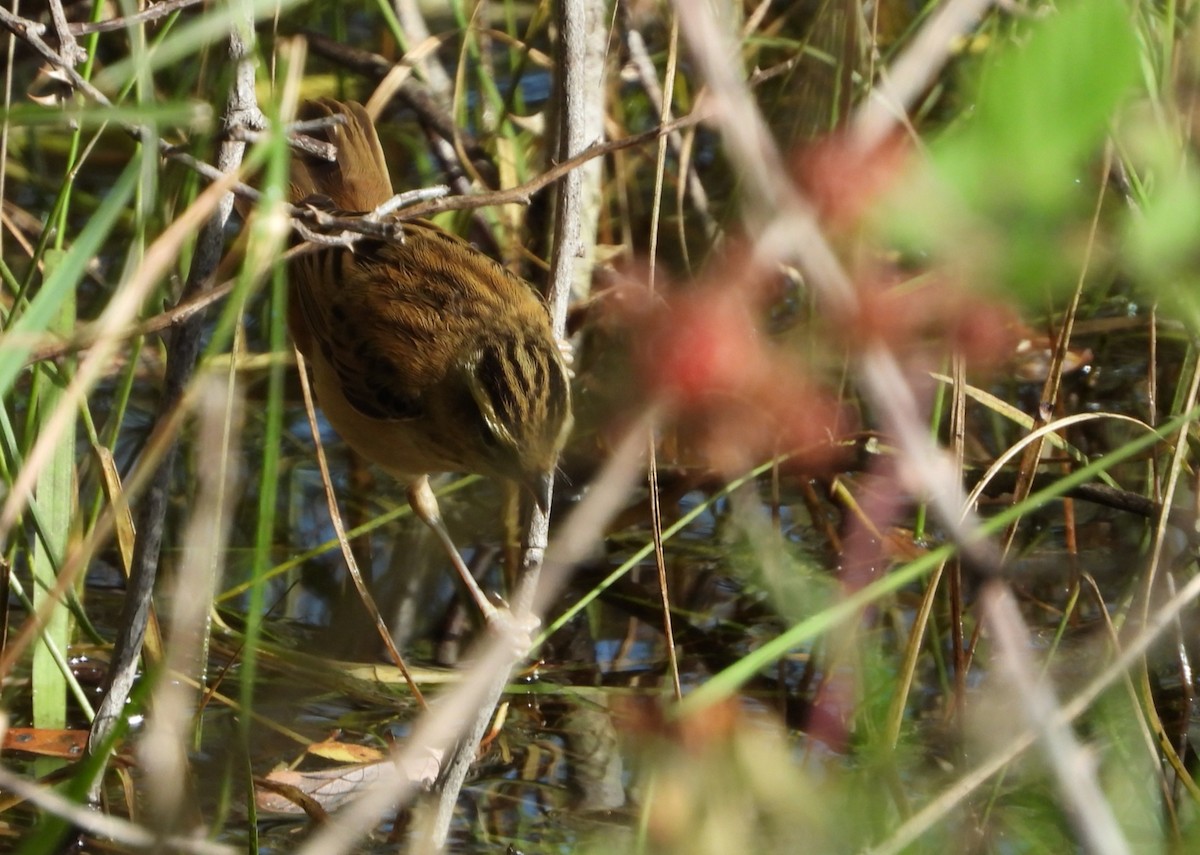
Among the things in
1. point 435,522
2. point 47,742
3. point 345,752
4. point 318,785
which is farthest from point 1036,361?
point 47,742

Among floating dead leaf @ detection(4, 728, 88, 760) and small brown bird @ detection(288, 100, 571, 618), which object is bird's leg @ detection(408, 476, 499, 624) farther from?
floating dead leaf @ detection(4, 728, 88, 760)

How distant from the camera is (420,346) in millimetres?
3631

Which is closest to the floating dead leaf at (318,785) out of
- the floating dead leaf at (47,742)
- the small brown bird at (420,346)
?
the floating dead leaf at (47,742)

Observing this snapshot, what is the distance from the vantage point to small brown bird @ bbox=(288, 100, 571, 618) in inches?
125

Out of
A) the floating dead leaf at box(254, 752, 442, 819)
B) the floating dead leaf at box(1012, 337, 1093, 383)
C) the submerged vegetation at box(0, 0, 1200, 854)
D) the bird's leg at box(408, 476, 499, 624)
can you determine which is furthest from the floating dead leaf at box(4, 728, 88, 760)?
the floating dead leaf at box(1012, 337, 1093, 383)

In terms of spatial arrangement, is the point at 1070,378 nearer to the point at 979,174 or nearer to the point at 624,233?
the point at 624,233

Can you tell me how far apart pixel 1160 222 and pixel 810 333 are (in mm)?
1108

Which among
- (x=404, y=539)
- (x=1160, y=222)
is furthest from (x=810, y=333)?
(x=404, y=539)

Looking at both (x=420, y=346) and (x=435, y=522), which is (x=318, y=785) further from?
(x=420, y=346)

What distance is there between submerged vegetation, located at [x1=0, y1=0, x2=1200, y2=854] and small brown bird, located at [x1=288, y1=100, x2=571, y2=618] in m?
0.16

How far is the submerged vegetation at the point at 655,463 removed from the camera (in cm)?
111

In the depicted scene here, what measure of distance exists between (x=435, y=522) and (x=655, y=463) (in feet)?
2.70

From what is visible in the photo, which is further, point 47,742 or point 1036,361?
point 1036,361

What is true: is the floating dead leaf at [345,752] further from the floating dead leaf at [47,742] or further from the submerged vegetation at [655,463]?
the floating dead leaf at [47,742]
